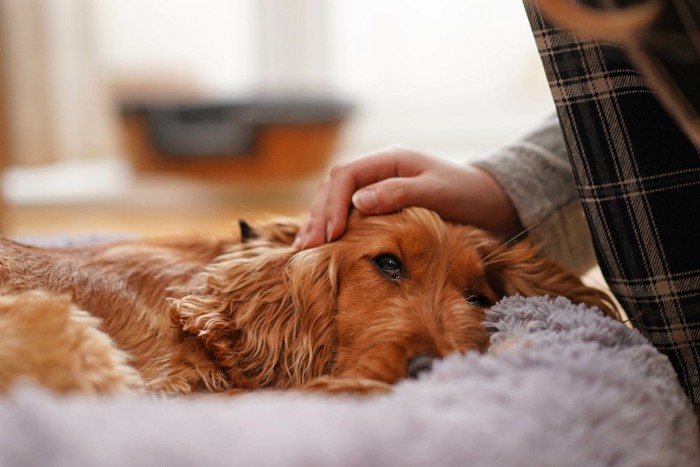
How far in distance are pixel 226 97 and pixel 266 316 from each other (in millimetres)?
4366

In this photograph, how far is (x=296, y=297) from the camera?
1.72 meters

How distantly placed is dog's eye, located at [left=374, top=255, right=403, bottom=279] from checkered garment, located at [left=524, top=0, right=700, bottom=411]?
428 millimetres

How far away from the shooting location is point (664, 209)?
143 centimetres

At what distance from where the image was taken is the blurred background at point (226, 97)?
18.0 ft

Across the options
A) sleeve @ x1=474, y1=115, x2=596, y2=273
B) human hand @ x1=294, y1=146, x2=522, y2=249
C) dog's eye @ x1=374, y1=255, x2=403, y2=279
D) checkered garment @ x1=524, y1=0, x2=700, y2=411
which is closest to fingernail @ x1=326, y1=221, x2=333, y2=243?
human hand @ x1=294, y1=146, x2=522, y2=249

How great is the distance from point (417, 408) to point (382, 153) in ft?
3.34

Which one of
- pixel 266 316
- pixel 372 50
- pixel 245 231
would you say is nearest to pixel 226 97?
pixel 372 50

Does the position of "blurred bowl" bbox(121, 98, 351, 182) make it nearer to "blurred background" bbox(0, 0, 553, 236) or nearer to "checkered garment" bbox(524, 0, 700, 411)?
"blurred background" bbox(0, 0, 553, 236)

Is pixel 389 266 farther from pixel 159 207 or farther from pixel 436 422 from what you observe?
pixel 159 207

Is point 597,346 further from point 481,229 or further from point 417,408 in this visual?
point 481,229

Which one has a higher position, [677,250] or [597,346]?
[677,250]

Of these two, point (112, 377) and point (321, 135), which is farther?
point (321, 135)

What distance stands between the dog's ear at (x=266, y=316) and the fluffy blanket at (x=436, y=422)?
19.4 inches

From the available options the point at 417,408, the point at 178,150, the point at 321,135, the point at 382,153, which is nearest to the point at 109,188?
the point at 178,150
